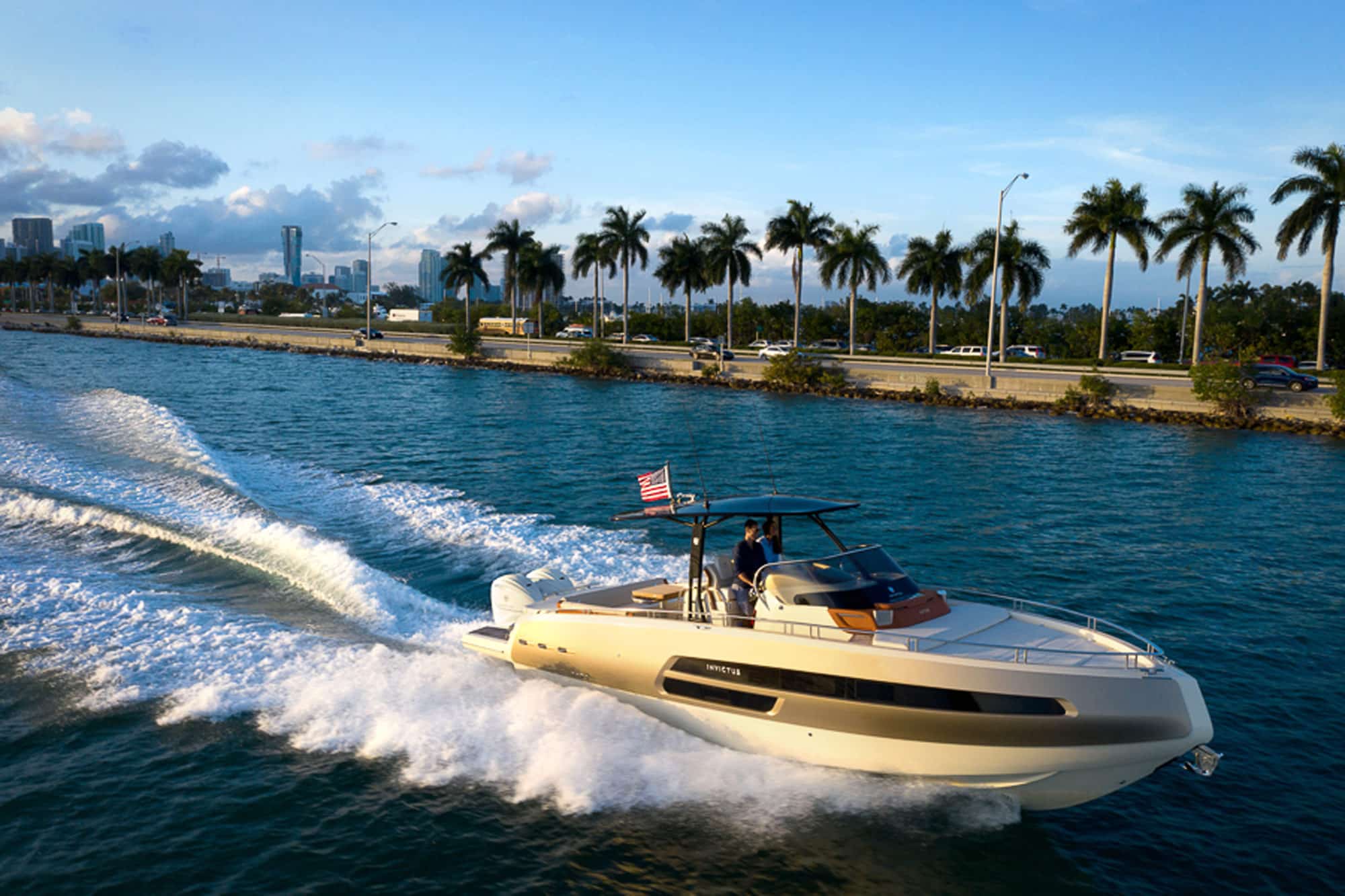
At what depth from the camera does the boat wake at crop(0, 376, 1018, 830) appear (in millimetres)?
9930

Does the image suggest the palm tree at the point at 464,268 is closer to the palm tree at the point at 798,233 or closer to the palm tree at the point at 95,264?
the palm tree at the point at 798,233

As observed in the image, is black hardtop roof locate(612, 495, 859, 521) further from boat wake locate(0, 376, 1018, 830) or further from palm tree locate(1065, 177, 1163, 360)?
palm tree locate(1065, 177, 1163, 360)

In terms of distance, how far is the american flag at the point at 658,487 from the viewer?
471 inches

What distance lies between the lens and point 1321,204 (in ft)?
178

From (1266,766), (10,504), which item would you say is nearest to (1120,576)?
(1266,766)

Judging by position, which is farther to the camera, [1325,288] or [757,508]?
[1325,288]

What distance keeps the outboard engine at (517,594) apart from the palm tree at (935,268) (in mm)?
64520

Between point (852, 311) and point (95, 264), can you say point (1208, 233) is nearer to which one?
point (852, 311)

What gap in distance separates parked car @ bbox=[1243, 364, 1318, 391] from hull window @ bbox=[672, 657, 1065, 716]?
42.6 meters

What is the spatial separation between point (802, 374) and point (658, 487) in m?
47.8

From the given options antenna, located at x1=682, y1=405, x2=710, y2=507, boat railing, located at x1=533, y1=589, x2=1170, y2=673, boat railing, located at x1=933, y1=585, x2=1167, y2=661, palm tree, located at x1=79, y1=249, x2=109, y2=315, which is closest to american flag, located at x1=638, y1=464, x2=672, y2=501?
antenna, located at x1=682, y1=405, x2=710, y2=507

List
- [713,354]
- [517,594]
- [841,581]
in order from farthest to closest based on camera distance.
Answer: [713,354] → [517,594] → [841,581]

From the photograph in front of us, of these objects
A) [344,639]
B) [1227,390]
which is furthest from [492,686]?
[1227,390]

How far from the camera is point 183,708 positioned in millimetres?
11383
